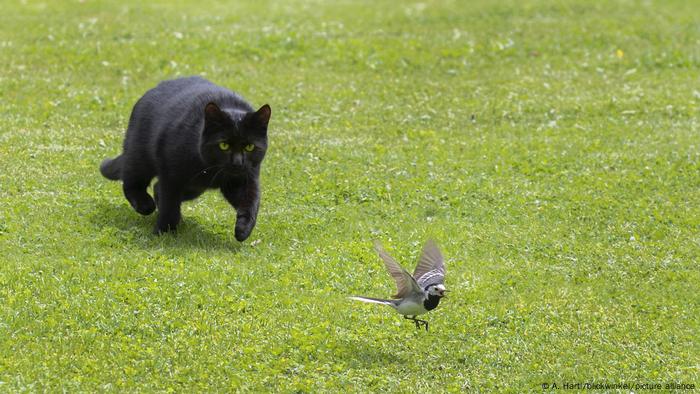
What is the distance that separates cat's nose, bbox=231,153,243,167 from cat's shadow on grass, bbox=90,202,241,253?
1067 millimetres

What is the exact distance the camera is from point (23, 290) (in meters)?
8.84

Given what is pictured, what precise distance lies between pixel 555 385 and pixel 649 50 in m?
11.8

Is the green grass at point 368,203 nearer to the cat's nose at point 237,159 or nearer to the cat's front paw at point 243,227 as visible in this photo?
the cat's front paw at point 243,227

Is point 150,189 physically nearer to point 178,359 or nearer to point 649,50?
point 178,359

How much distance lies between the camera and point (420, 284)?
7.79 metres

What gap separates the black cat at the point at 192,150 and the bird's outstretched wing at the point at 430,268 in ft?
7.63

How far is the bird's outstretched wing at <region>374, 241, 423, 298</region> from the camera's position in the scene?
7.47 meters

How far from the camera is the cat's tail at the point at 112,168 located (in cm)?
1119

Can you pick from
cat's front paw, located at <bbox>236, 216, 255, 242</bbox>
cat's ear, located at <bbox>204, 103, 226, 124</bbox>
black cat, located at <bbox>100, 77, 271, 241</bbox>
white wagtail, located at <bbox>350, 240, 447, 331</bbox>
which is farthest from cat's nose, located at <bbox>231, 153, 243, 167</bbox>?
white wagtail, located at <bbox>350, 240, 447, 331</bbox>

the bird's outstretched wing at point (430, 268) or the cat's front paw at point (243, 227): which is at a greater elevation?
the bird's outstretched wing at point (430, 268)

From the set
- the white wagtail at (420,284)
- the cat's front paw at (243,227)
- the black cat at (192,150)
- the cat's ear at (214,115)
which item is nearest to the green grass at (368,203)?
the cat's front paw at (243,227)

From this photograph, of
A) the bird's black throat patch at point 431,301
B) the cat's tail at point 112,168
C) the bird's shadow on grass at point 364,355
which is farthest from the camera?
the cat's tail at point 112,168

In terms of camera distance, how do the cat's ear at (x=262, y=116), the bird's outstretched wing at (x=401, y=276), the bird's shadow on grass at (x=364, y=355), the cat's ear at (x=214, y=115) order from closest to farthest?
the bird's outstretched wing at (x=401, y=276)
the bird's shadow on grass at (x=364, y=355)
the cat's ear at (x=214, y=115)
the cat's ear at (x=262, y=116)

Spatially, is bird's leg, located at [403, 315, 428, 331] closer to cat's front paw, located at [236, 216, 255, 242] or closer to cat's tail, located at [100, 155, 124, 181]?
cat's front paw, located at [236, 216, 255, 242]
